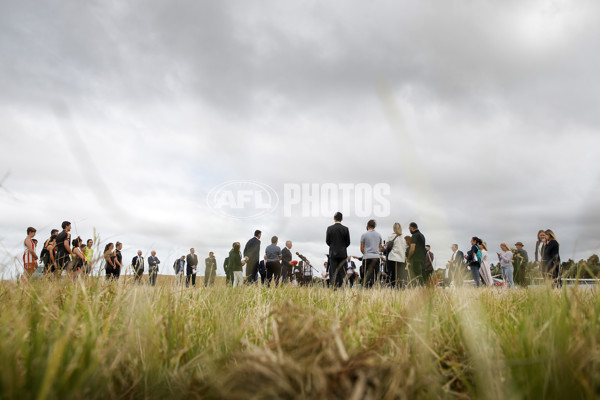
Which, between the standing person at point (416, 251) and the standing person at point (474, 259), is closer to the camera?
the standing person at point (416, 251)

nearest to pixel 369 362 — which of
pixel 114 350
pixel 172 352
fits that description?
pixel 172 352

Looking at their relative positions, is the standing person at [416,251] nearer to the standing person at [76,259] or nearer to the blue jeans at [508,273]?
the blue jeans at [508,273]

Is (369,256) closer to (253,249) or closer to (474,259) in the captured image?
(253,249)

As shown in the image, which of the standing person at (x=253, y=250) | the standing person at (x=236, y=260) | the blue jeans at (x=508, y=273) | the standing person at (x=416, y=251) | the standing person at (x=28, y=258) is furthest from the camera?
the blue jeans at (x=508, y=273)

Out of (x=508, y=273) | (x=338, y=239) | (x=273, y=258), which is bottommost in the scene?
(x=508, y=273)

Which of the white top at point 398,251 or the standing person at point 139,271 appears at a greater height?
the white top at point 398,251

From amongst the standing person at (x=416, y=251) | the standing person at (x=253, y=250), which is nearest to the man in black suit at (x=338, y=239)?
the standing person at (x=416, y=251)

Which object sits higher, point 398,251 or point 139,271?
point 398,251

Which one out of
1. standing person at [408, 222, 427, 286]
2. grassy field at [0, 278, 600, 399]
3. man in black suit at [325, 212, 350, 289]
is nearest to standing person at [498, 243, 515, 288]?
standing person at [408, 222, 427, 286]

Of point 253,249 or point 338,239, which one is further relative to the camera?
point 253,249

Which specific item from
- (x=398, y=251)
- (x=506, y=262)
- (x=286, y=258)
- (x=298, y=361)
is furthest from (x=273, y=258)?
(x=298, y=361)

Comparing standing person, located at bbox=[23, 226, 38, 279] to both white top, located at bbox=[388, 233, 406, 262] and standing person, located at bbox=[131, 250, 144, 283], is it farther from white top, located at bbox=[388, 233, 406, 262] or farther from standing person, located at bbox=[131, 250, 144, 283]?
white top, located at bbox=[388, 233, 406, 262]

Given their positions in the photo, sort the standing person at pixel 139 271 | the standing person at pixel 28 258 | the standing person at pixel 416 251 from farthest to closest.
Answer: the standing person at pixel 416 251, the standing person at pixel 28 258, the standing person at pixel 139 271

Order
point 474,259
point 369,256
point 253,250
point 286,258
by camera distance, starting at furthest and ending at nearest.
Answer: point 286,258, point 474,259, point 253,250, point 369,256
